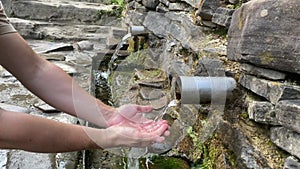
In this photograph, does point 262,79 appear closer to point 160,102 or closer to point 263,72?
point 263,72

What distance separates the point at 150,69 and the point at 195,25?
17.4 inches

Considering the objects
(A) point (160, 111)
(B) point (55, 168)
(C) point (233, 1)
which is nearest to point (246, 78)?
(A) point (160, 111)

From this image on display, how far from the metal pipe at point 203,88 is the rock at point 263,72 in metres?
0.10

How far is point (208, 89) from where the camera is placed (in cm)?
189

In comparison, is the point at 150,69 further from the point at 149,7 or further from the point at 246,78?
the point at 149,7

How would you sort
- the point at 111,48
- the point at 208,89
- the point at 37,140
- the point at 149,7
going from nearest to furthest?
the point at 37,140 → the point at 208,89 → the point at 149,7 → the point at 111,48


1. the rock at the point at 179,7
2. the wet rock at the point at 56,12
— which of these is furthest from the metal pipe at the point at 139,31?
the wet rock at the point at 56,12

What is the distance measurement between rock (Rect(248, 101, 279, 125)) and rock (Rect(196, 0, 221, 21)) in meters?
0.96

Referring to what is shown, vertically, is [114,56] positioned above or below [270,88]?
below

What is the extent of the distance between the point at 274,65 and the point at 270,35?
0.13 m

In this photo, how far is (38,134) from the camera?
126 cm

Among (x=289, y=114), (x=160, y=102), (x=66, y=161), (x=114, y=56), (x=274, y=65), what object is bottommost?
(x=66, y=161)

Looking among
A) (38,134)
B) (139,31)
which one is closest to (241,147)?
(38,134)

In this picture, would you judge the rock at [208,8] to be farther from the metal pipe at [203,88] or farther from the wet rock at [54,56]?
the wet rock at [54,56]
